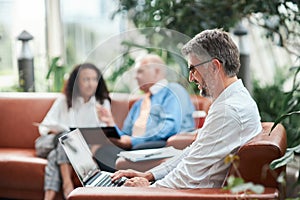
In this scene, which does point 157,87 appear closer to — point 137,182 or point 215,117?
point 137,182

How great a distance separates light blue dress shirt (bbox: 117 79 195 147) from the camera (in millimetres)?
3668

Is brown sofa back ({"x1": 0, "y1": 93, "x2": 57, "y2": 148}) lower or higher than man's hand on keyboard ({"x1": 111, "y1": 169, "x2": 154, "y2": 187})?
lower

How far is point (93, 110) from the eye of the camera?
142 inches

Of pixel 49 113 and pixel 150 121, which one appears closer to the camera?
pixel 150 121

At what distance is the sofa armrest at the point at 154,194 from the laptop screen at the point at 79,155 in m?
0.33

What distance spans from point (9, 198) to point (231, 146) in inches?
85.2

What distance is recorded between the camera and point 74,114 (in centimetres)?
367

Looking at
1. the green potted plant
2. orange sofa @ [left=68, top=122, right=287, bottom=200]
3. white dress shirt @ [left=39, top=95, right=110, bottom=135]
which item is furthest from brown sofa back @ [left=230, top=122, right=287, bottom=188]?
the green potted plant

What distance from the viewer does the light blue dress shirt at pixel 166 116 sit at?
3.67 m

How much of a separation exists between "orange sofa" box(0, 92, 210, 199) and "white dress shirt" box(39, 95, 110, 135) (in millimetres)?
150

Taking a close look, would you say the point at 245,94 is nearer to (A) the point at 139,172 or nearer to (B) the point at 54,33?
(A) the point at 139,172

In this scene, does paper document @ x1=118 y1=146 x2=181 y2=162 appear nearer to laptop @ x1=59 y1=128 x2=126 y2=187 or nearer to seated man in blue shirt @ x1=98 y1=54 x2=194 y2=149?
laptop @ x1=59 y1=128 x2=126 y2=187

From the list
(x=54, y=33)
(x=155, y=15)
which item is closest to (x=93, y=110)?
(x=155, y=15)

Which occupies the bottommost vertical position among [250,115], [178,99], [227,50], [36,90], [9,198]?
[9,198]
